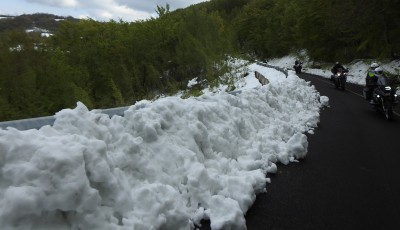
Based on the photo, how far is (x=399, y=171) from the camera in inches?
253

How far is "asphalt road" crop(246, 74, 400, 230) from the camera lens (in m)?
4.43

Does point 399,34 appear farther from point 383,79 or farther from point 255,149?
point 255,149

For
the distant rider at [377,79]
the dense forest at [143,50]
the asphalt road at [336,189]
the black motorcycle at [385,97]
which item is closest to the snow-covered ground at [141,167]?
the asphalt road at [336,189]

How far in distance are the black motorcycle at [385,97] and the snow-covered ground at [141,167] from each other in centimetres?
629

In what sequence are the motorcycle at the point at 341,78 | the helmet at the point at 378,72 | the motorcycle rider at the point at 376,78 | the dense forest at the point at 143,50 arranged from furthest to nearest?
1. the dense forest at the point at 143,50
2. the motorcycle at the point at 341,78
3. the helmet at the point at 378,72
4. the motorcycle rider at the point at 376,78

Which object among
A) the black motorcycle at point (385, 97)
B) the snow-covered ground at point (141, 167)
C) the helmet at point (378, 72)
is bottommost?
the black motorcycle at point (385, 97)

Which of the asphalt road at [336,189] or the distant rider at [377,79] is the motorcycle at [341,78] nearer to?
the distant rider at [377,79]

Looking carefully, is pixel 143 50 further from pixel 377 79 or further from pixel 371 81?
pixel 377 79

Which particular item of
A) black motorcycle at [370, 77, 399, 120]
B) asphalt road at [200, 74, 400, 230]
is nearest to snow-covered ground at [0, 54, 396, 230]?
asphalt road at [200, 74, 400, 230]

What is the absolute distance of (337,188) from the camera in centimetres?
550

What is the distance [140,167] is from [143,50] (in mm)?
50491

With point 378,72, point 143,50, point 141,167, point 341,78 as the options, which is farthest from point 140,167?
point 143,50

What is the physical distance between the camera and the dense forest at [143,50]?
3192 centimetres

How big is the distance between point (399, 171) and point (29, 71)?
35.6 m
